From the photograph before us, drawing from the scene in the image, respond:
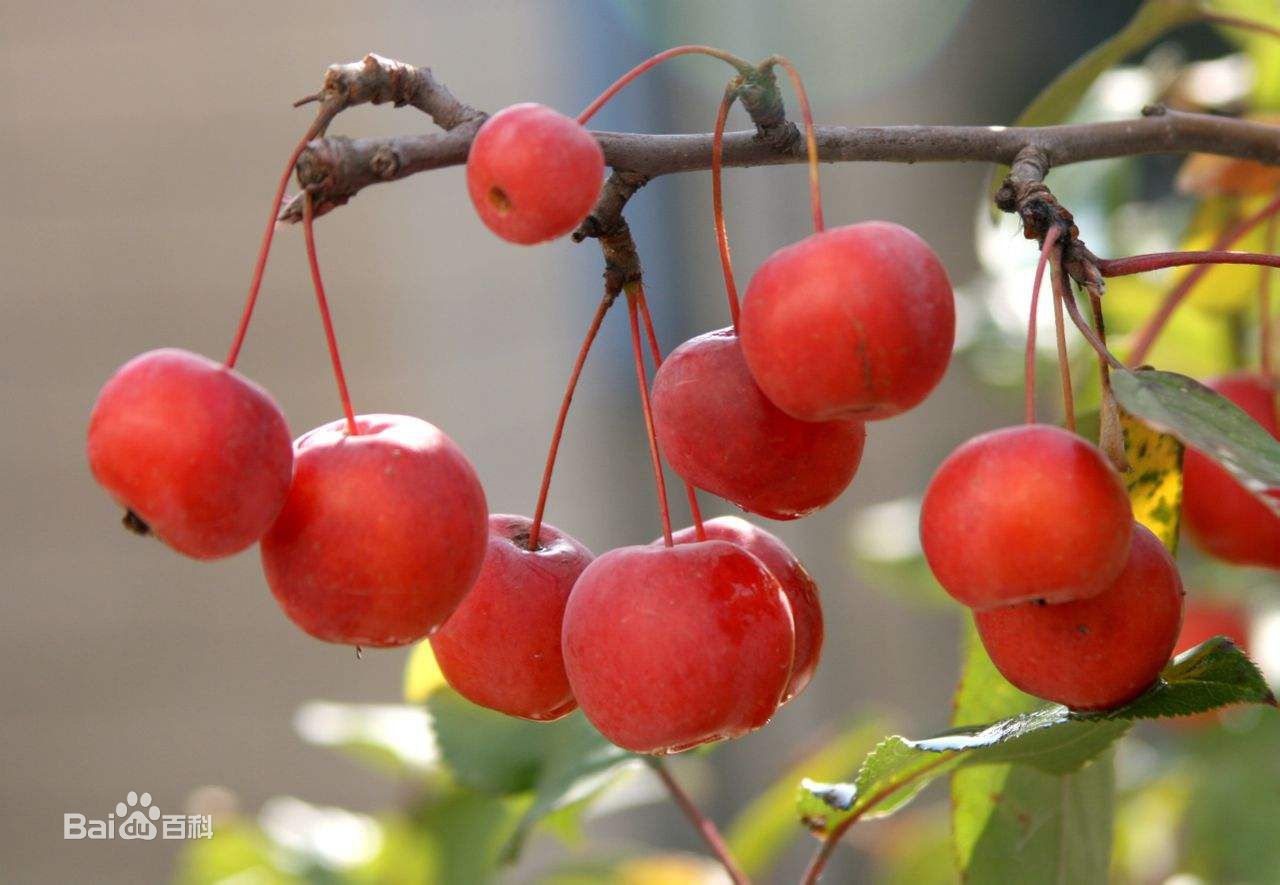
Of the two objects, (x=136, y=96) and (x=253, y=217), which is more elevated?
(x=136, y=96)

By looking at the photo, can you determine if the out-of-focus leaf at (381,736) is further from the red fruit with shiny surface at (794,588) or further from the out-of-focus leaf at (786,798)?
the red fruit with shiny surface at (794,588)

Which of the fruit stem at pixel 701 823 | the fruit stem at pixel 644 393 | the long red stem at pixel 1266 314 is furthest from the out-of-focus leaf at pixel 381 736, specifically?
the long red stem at pixel 1266 314

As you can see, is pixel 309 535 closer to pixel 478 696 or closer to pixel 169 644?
pixel 478 696

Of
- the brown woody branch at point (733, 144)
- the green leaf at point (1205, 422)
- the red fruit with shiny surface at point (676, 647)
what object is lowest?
the red fruit with shiny surface at point (676, 647)

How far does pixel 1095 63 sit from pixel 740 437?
536 millimetres

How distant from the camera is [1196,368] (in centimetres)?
130

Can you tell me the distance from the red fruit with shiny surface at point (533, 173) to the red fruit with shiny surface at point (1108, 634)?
0.26 metres

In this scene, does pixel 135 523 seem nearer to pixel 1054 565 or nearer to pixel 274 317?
pixel 1054 565

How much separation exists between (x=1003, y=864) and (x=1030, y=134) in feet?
1.41

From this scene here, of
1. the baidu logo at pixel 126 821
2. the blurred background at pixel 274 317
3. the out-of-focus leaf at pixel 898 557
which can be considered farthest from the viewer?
the blurred background at pixel 274 317

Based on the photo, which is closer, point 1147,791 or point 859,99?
point 1147,791

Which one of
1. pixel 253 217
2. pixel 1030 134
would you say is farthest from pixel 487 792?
pixel 253 217

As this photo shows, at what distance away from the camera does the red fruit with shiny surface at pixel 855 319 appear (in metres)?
0.53

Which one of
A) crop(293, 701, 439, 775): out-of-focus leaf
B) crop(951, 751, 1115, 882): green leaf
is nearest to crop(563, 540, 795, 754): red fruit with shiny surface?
crop(951, 751, 1115, 882): green leaf
